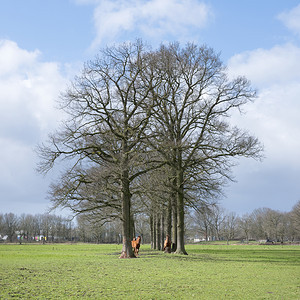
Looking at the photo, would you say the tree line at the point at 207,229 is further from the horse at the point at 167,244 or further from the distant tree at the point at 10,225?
the horse at the point at 167,244

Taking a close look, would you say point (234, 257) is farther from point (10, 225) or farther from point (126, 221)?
point (10, 225)

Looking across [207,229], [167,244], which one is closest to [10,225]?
[207,229]

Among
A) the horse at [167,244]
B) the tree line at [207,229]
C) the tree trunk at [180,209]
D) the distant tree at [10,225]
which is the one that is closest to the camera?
the tree trunk at [180,209]

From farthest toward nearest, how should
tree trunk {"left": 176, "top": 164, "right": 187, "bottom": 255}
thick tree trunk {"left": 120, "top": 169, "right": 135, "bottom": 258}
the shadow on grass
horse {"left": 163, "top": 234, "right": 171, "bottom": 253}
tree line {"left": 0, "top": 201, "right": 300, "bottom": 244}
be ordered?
tree line {"left": 0, "top": 201, "right": 300, "bottom": 244}
horse {"left": 163, "top": 234, "right": 171, "bottom": 253}
tree trunk {"left": 176, "top": 164, "right": 187, "bottom": 255}
thick tree trunk {"left": 120, "top": 169, "right": 135, "bottom": 258}
the shadow on grass

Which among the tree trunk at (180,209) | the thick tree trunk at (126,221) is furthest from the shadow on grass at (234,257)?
the thick tree trunk at (126,221)

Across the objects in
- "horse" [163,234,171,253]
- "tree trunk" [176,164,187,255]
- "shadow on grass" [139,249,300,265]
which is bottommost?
"shadow on grass" [139,249,300,265]

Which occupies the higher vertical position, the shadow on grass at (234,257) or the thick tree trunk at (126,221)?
the thick tree trunk at (126,221)

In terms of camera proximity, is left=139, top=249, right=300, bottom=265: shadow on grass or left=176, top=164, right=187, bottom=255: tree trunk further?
left=176, top=164, right=187, bottom=255: tree trunk

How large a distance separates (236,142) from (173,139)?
528 cm

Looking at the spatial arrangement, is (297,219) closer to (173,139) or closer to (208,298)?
(173,139)

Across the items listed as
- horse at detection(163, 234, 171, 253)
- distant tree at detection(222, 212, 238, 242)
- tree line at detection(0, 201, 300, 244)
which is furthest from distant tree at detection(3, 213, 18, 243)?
horse at detection(163, 234, 171, 253)

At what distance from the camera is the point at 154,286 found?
13.1m

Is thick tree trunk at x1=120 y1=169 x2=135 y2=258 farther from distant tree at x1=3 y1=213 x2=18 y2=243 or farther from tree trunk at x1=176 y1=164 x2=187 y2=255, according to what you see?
distant tree at x1=3 y1=213 x2=18 y2=243

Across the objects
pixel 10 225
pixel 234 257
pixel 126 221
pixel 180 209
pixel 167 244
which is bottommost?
pixel 234 257
